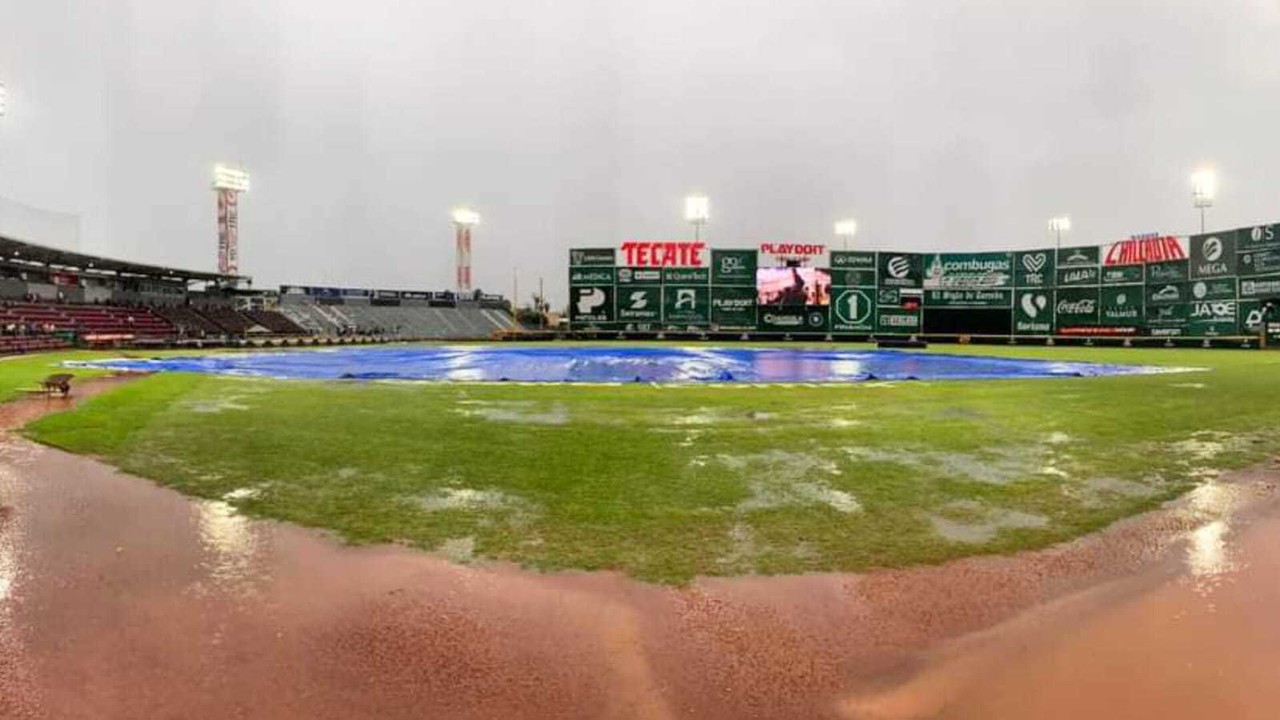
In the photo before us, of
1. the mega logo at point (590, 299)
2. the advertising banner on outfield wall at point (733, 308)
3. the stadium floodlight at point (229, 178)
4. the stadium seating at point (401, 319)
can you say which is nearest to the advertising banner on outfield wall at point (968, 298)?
the advertising banner on outfield wall at point (733, 308)

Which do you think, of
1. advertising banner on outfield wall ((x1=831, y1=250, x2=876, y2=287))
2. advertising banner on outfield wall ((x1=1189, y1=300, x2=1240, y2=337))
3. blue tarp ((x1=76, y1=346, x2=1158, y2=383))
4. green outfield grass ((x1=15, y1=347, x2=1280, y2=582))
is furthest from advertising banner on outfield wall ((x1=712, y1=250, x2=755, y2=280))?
green outfield grass ((x1=15, y1=347, x2=1280, y2=582))

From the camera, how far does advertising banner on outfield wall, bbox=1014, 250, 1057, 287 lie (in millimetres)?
57531

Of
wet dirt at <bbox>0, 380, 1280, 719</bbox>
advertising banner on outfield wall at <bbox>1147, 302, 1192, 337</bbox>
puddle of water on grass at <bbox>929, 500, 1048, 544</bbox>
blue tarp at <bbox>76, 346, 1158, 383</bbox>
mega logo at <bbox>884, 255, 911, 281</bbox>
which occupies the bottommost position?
wet dirt at <bbox>0, 380, 1280, 719</bbox>

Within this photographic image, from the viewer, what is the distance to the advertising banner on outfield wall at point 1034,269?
189ft

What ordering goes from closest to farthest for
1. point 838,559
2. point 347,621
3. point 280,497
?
1. point 347,621
2. point 838,559
3. point 280,497

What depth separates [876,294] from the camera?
205 feet

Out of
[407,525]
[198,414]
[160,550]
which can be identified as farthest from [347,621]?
[198,414]

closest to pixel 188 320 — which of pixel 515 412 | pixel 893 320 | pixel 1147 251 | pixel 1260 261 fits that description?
pixel 893 320

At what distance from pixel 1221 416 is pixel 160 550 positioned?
17566 millimetres

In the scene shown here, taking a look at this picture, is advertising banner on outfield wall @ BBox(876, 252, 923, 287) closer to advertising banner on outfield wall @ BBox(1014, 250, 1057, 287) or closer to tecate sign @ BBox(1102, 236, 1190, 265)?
advertising banner on outfield wall @ BBox(1014, 250, 1057, 287)

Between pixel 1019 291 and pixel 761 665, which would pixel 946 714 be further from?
pixel 1019 291

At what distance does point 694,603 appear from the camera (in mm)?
5270

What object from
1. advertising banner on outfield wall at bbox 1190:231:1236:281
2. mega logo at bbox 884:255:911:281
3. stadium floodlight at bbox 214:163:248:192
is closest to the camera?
advertising banner on outfield wall at bbox 1190:231:1236:281

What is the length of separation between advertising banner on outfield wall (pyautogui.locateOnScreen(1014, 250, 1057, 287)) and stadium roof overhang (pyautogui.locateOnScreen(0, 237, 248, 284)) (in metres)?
68.1
